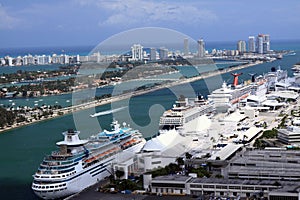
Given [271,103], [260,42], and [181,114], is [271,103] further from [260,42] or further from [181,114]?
[260,42]

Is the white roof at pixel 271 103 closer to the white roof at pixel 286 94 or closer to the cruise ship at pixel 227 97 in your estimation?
the cruise ship at pixel 227 97

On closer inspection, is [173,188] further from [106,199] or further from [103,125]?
[103,125]

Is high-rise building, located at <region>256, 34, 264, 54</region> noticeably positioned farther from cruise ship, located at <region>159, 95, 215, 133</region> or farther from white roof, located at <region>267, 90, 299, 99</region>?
cruise ship, located at <region>159, 95, 215, 133</region>

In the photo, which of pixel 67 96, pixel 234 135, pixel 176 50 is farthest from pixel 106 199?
pixel 176 50

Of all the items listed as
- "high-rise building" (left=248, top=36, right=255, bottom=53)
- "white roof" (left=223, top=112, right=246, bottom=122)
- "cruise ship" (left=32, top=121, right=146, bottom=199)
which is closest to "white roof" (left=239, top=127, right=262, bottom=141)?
"white roof" (left=223, top=112, right=246, bottom=122)

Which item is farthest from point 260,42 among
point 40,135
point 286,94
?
point 40,135

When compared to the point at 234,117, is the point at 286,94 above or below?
above

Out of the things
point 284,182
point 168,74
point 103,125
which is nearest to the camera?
point 284,182
